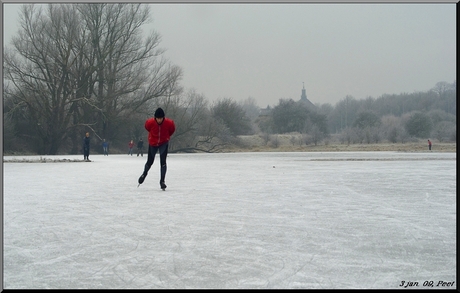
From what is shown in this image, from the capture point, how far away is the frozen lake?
355 centimetres

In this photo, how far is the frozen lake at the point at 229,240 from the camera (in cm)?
355

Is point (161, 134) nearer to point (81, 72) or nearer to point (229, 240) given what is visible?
point (229, 240)

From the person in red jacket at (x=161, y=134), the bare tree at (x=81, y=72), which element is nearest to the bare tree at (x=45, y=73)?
the bare tree at (x=81, y=72)

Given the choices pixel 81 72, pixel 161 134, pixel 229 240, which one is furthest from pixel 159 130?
pixel 81 72

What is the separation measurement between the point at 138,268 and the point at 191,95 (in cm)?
4291

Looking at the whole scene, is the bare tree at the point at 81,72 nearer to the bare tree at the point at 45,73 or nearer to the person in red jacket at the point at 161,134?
the bare tree at the point at 45,73

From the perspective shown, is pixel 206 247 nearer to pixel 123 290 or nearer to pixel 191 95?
pixel 123 290

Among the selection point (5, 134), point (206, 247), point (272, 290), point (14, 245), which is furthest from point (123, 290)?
point (5, 134)

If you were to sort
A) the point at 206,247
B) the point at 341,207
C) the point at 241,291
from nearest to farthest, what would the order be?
the point at 241,291 → the point at 206,247 → the point at 341,207

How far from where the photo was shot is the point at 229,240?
15.7ft

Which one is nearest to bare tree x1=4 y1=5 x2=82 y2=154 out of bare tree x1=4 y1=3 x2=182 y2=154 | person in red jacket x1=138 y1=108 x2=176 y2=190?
bare tree x1=4 y1=3 x2=182 y2=154

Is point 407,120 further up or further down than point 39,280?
further up

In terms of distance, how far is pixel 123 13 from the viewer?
41.3m

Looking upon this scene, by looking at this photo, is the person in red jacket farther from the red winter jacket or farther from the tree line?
the tree line
